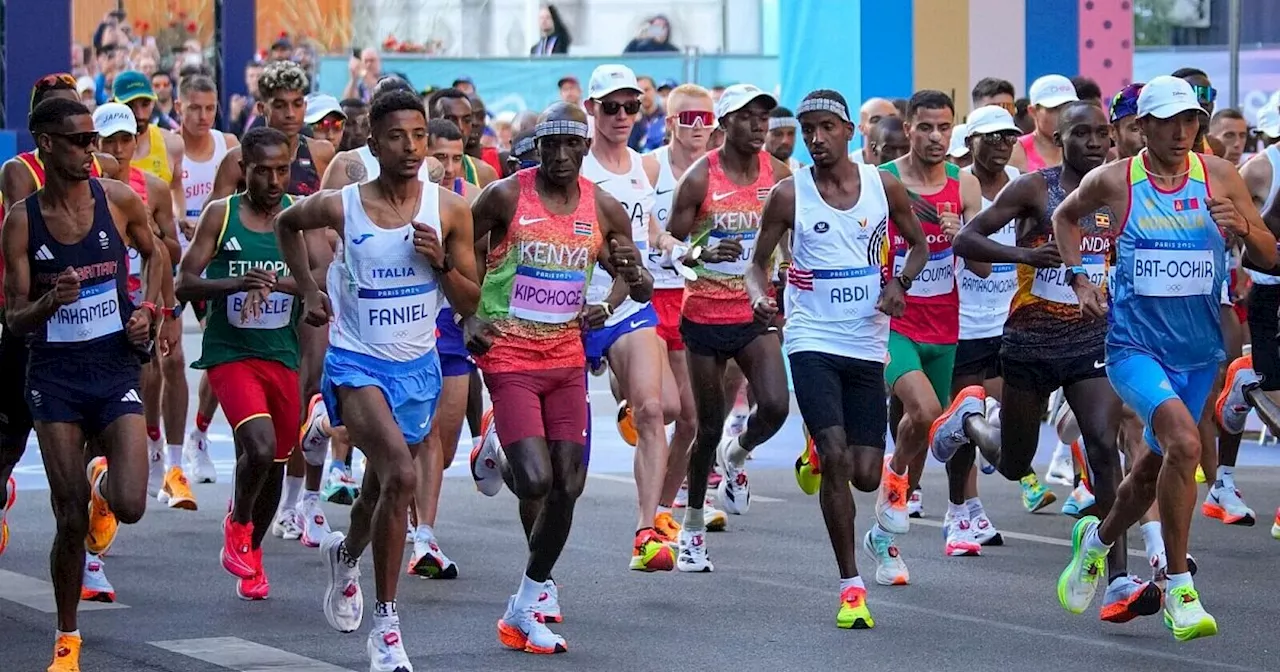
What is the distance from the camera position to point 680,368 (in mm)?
11852

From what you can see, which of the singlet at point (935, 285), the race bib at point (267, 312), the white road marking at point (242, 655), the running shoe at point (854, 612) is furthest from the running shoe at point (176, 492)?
the running shoe at point (854, 612)

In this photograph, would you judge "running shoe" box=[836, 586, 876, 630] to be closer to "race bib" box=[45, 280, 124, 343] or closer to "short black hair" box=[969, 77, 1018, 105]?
"race bib" box=[45, 280, 124, 343]

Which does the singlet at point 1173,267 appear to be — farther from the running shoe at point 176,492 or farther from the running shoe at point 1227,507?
the running shoe at point 176,492

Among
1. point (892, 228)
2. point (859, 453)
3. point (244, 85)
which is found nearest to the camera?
point (859, 453)

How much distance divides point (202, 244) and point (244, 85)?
16447 millimetres

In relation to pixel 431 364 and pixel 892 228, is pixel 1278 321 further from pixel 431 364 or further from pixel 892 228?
pixel 431 364

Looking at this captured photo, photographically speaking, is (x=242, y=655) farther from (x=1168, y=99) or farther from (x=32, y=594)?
(x=1168, y=99)

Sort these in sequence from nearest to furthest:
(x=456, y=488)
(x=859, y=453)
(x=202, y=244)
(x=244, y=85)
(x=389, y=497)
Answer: (x=389, y=497) → (x=859, y=453) → (x=202, y=244) → (x=456, y=488) → (x=244, y=85)

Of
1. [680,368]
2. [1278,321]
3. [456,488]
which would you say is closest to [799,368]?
[680,368]

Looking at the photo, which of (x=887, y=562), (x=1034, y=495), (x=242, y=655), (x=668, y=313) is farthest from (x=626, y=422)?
(x=242, y=655)

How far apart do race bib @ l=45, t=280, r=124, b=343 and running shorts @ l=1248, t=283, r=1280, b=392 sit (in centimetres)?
615

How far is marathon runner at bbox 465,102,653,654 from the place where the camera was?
8.45 meters

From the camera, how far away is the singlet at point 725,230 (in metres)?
10.8

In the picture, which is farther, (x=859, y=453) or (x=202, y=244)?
(x=202, y=244)
